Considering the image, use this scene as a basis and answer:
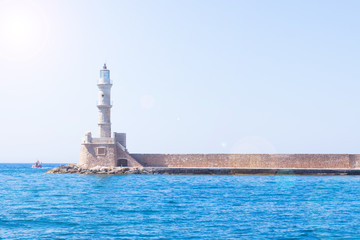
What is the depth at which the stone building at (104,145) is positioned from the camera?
48.8m

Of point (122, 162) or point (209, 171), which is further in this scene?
point (122, 162)

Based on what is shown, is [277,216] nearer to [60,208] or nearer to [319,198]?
[319,198]

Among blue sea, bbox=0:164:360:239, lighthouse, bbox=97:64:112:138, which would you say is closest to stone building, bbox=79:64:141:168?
lighthouse, bbox=97:64:112:138

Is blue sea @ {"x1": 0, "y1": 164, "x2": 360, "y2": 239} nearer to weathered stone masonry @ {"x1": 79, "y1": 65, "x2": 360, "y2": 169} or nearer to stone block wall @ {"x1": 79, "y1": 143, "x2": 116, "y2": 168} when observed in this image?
weathered stone masonry @ {"x1": 79, "y1": 65, "x2": 360, "y2": 169}

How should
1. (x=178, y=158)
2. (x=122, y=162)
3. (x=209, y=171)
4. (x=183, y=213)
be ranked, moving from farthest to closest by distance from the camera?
(x=178, y=158)
(x=122, y=162)
(x=209, y=171)
(x=183, y=213)

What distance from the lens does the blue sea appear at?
17750 mm

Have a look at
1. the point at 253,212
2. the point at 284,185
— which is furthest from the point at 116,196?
the point at 284,185

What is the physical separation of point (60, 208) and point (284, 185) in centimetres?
1961

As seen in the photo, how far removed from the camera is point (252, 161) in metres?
48.8

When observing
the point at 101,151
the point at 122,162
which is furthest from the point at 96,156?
the point at 122,162

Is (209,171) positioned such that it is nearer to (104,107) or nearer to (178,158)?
(178,158)

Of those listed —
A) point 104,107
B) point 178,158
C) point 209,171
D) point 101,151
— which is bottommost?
point 209,171

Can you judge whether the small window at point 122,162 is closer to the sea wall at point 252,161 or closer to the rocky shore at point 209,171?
the sea wall at point 252,161

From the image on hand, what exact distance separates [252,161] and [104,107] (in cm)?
1697
